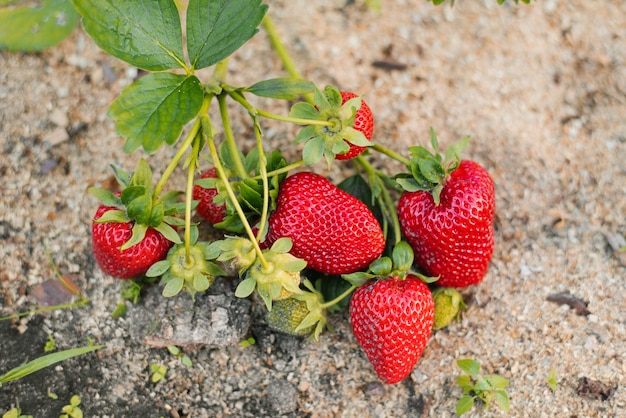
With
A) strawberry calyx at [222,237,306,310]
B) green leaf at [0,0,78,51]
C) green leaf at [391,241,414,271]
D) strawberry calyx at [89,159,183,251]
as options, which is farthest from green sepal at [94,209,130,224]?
green leaf at [0,0,78,51]

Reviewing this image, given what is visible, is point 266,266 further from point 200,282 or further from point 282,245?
point 200,282

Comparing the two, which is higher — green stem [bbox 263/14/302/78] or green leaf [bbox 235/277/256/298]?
green stem [bbox 263/14/302/78]

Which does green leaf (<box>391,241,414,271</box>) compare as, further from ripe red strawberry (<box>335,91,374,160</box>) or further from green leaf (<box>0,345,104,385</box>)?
green leaf (<box>0,345,104,385</box>)

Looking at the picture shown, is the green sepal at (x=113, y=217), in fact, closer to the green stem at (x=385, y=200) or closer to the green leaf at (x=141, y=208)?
the green leaf at (x=141, y=208)

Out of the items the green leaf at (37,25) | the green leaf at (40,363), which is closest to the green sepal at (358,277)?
the green leaf at (40,363)

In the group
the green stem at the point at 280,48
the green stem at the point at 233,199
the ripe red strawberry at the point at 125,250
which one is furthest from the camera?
the green stem at the point at 280,48

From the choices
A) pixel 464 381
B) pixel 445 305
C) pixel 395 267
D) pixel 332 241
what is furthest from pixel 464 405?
pixel 332 241

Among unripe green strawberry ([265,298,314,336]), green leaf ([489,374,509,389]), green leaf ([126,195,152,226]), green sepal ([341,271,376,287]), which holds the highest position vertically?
green leaf ([126,195,152,226])

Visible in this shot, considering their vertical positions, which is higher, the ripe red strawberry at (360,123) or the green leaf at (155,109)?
the green leaf at (155,109)
